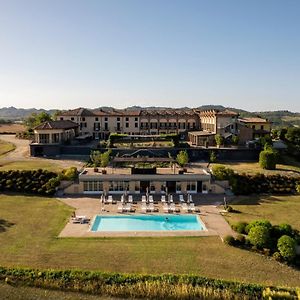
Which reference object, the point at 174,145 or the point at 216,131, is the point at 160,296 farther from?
the point at 216,131

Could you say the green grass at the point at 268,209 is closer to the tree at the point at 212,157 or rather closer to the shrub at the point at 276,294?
the shrub at the point at 276,294

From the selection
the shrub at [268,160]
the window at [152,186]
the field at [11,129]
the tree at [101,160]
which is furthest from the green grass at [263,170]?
the field at [11,129]

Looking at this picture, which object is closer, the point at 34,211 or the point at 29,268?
the point at 29,268

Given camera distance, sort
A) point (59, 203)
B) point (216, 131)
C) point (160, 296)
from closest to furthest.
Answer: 1. point (160, 296)
2. point (59, 203)
3. point (216, 131)

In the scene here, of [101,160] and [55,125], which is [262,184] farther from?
[55,125]

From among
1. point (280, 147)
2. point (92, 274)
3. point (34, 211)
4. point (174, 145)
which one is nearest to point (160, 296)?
point (92, 274)

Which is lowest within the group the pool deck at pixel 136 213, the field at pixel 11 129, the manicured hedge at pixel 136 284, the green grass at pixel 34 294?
the green grass at pixel 34 294
